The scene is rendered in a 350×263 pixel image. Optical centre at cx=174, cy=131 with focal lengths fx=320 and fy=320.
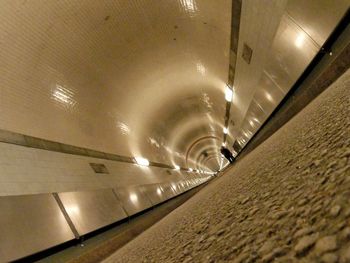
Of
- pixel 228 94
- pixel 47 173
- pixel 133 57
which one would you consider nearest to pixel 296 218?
pixel 47 173

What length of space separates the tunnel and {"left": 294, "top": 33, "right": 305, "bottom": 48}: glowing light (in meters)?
0.03

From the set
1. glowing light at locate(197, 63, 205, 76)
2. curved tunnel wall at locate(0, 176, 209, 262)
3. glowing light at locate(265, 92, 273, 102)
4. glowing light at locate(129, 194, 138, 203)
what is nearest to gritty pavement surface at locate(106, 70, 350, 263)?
curved tunnel wall at locate(0, 176, 209, 262)

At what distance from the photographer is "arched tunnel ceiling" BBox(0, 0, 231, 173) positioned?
5496 mm

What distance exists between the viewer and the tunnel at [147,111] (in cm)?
141

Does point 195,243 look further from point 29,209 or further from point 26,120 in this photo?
point 26,120

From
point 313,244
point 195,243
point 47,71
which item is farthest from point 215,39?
point 313,244

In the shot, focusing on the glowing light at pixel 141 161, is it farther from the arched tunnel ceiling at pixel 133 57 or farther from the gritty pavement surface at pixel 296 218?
the gritty pavement surface at pixel 296 218

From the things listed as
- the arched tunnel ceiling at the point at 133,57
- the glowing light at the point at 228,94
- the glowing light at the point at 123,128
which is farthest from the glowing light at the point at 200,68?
the glowing light at the point at 123,128

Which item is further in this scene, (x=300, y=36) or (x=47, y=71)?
(x=47, y=71)

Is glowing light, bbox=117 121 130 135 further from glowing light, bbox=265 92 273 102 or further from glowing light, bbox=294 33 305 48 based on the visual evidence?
glowing light, bbox=294 33 305 48

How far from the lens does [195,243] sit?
181cm

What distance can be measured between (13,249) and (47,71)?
10.7 ft

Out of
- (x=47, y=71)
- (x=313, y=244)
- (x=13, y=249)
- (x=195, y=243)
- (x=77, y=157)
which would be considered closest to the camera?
(x=313, y=244)

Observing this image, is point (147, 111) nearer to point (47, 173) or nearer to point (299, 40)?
point (47, 173)
